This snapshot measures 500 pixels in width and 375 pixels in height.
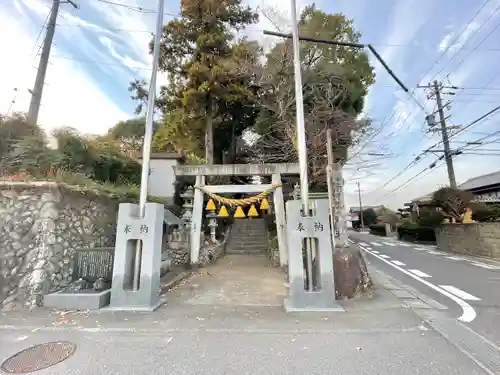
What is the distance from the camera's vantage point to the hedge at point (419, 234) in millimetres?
20547

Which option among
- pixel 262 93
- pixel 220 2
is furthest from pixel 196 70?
pixel 220 2

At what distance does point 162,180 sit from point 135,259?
874 centimetres

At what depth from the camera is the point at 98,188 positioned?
6.59 metres

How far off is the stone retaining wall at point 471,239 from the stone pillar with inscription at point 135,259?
14291mm

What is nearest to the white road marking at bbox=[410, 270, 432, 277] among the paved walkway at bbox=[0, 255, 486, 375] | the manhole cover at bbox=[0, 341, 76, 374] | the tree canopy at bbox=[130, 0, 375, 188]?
the paved walkway at bbox=[0, 255, 486, 375]

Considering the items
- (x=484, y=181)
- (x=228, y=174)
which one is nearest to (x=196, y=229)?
(x=228, y=174)

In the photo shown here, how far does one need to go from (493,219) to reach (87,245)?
18.4 metres

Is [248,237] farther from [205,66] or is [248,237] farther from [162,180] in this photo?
[205,66]

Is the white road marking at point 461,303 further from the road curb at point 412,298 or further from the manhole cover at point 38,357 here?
the manhole cover at point 38,357

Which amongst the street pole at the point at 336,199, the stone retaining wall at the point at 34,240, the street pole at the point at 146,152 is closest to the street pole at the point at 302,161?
the street pole at the point at 336,199

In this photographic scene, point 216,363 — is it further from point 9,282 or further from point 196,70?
point 196,70

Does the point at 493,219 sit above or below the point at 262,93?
below

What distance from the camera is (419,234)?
21438 millimetres

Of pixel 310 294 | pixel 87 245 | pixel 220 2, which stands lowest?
pixel 310 294
